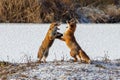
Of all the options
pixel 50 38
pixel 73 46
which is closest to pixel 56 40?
pixel 50 38

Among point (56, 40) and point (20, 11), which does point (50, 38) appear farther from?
point (20, 11)

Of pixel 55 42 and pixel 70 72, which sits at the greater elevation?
pixel 55 42

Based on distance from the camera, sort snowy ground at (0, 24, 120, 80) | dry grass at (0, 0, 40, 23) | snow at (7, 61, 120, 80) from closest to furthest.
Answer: snow at (7, 61, 120, 80)
snowy ground at (0, 24, 120, 80)
dry grass at (0, 0, 40, 23)

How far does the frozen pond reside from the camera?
9516mm

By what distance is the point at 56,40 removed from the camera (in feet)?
32.0

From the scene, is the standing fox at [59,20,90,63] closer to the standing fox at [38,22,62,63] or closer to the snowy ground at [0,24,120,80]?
the standing fox at [38,22,62,63]

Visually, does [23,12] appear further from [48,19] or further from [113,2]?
[113,2]

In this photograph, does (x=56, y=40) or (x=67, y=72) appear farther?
(x=56, y=40)

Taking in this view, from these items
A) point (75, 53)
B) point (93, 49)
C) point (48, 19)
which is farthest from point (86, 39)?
point (75, 53)

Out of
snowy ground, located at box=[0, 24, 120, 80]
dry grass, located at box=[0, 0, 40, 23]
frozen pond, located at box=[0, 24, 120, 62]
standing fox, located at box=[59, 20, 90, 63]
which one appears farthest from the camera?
dry grass, located at box=[0, 0, 40, 23]

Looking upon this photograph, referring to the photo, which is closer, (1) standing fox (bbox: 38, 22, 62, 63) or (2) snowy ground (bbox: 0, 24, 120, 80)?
(1) standing fox (bbox: 38, 22, 62, 63)

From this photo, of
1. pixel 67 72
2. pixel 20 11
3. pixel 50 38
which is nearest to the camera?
pixel 67 72

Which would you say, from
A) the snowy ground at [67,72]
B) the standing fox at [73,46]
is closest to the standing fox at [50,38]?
the standing fox at [73,46]

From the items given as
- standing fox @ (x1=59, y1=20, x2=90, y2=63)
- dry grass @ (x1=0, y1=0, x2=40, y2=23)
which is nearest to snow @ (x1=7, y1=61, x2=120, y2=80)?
standing fox @ (x1=59, y1=20, x2=90, y2=63)
